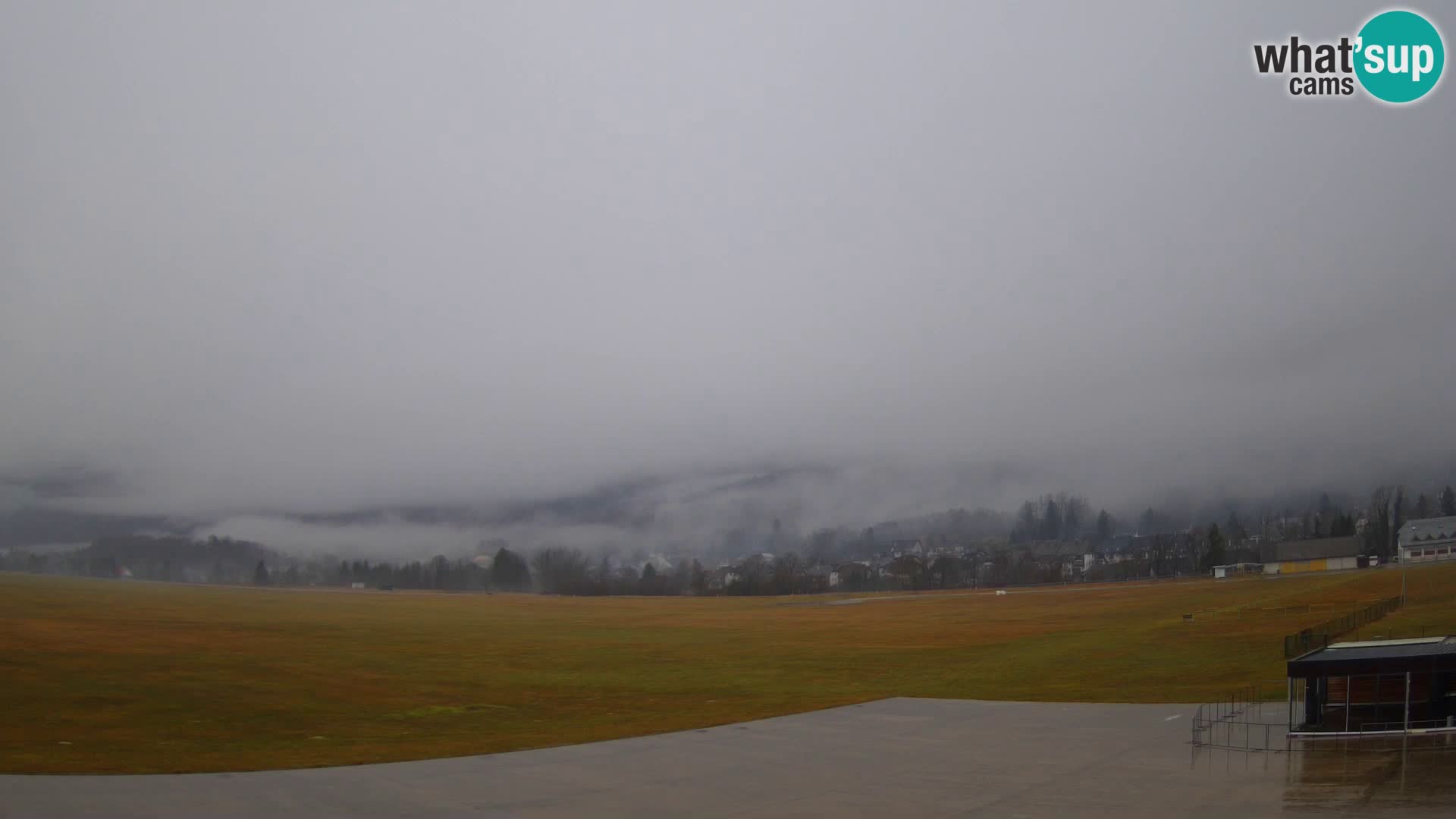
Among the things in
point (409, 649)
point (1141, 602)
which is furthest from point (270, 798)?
point (1141, 602)

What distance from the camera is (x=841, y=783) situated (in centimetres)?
2745

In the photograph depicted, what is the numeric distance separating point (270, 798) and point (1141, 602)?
96.1 metres

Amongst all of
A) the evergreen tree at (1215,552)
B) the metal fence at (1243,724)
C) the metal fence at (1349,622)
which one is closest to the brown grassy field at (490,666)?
the metal fence at (1349,622)

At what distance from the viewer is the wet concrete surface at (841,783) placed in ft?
75.4

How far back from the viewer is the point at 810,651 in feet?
238

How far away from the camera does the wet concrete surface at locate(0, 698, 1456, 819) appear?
22984 mm

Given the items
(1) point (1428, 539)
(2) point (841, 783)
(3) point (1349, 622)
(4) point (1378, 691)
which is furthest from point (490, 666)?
(1) point (1428, 539)

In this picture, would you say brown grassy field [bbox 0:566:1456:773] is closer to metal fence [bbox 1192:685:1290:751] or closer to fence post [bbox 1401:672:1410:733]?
metal fence [bbox 1192:685:1290:751]

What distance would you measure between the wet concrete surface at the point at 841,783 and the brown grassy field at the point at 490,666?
11.8 ft

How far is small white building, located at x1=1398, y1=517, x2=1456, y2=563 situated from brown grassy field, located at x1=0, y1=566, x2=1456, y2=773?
19.9 meters

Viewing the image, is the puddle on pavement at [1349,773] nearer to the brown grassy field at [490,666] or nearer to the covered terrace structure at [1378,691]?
the covered terrace structure at [1378,691]

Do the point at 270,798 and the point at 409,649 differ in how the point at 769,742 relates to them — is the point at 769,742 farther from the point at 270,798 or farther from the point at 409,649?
the point at 409,649

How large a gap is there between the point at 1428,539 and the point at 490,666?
119 metres

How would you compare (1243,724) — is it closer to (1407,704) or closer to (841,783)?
(1407,704)
